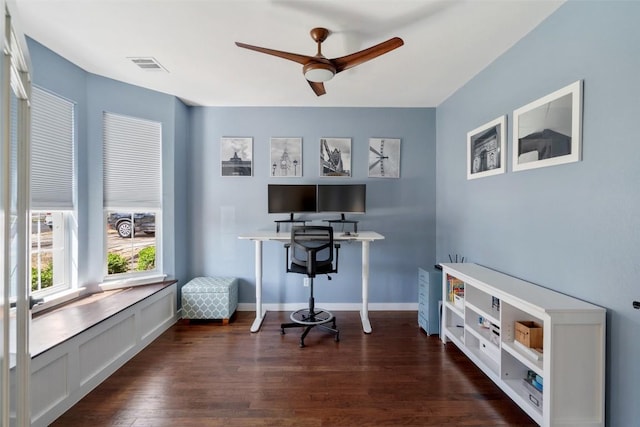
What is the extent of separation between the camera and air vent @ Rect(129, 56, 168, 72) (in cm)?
237

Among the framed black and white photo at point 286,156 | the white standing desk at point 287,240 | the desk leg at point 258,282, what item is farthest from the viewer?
the framed black and white photo at point 286,156

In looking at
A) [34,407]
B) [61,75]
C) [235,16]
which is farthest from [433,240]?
[61,75]

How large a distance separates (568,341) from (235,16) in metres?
2.91

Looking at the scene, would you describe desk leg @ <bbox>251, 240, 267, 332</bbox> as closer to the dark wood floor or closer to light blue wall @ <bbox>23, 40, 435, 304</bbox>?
the dark wood floor

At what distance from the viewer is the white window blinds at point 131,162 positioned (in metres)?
2.77

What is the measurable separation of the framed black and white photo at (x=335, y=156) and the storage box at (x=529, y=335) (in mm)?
2363

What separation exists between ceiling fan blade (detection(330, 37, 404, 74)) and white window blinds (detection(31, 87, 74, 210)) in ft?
8.26

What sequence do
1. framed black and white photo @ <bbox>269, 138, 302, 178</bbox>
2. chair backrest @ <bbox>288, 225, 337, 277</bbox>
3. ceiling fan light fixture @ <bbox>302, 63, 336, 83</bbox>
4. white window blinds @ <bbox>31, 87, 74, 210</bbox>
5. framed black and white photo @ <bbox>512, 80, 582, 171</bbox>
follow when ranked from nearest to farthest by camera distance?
framed black and white photo @ <bbox>512, 80, 582, 171</bbox>, ceiling fan light fixture @ <bbox>302, 63, 336, 83</bbox>, white window blinds @ <bbox>31, 87, 74, 210</bbox>, chair backrest @ <bbox>288, 225, 337, 277</bbox>, framed black and white photo @ <bbox>269, 138, 302, 178</bbox>

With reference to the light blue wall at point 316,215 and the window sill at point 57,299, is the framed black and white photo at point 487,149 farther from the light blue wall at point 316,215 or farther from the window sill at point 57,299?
the window sill at point 57,299

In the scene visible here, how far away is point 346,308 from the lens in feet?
11.4

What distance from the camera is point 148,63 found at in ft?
7.98

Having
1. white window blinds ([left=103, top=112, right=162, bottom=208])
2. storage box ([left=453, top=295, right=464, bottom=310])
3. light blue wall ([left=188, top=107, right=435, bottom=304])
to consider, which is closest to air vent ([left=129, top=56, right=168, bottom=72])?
white window blinds ([left=103, top=112, right=162, bottom=208])

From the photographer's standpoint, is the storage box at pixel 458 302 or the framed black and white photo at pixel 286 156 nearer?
the storage box at pixel 458 302

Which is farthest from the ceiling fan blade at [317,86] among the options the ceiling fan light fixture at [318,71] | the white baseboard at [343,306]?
the white baseboard at [343,306]
